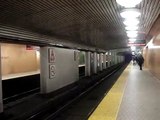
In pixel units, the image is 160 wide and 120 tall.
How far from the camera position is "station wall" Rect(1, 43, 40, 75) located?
13.9 meters

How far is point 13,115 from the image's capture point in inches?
285

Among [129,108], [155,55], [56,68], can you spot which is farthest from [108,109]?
[155,55]

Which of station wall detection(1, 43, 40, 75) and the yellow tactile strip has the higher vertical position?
station wall detection(1, 43, 40, 75)

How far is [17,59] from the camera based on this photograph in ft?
50.6

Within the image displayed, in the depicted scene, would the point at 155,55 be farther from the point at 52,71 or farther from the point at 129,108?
the point at 129,108

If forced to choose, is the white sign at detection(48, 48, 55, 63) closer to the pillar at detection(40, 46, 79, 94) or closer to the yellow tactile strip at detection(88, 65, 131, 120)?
the pillar at detection(40, 46, 79, 94)

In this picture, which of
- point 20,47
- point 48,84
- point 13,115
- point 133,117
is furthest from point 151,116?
point 20,47

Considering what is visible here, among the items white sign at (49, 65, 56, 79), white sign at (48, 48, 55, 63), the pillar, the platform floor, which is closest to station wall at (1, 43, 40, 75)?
the pillar

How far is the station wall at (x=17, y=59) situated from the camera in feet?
45.7

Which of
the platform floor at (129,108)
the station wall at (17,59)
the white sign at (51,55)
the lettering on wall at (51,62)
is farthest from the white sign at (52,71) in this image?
the station wall at (17,59)

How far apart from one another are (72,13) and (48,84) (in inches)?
186

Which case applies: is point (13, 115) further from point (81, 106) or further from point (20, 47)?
point (20, 47)

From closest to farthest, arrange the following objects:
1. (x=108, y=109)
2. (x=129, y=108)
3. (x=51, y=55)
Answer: (x=108, y=109) → (x=129, y=108) → (x=51, y=55)

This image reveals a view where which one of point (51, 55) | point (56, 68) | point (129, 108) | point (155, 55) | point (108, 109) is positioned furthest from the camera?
point (155, 55)
